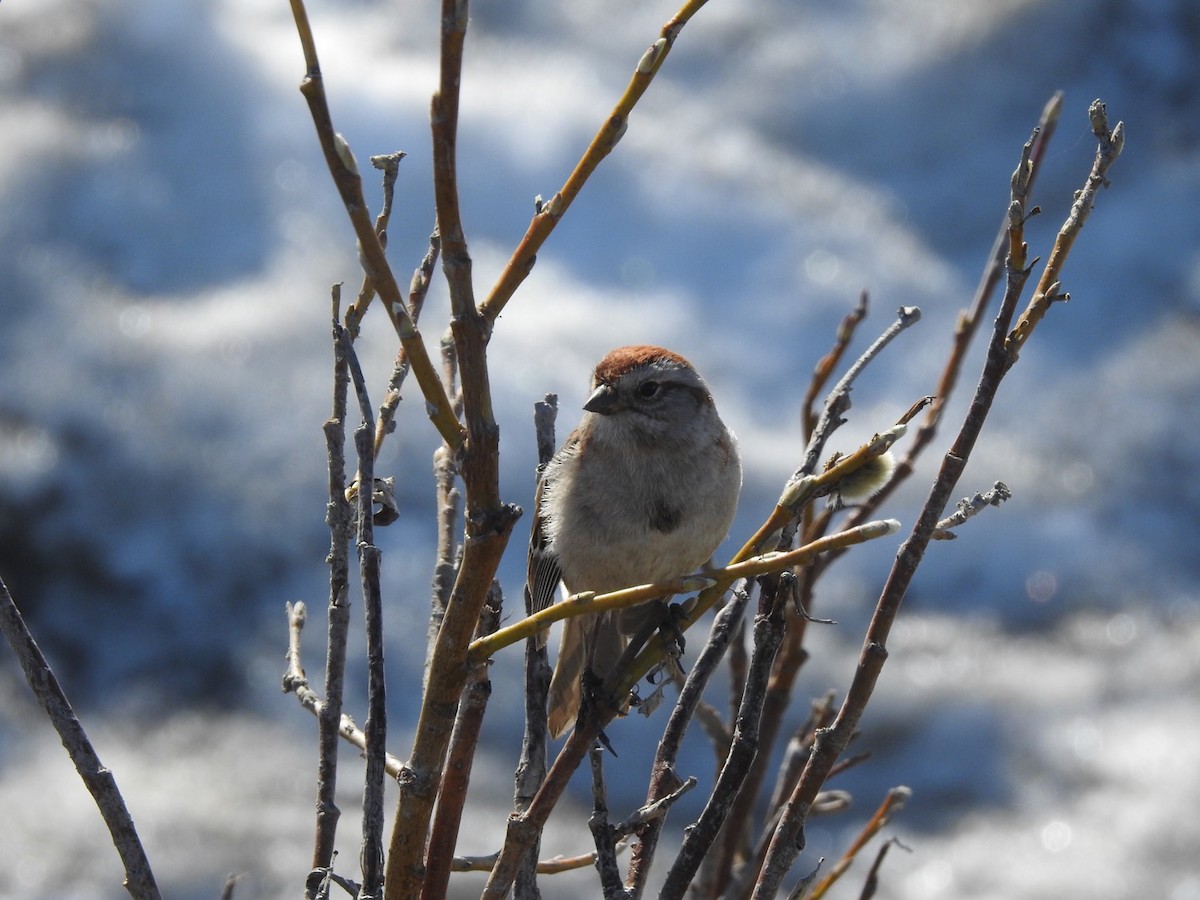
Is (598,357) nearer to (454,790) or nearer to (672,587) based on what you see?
(454,790)

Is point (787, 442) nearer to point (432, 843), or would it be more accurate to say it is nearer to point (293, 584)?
point (293, 584)

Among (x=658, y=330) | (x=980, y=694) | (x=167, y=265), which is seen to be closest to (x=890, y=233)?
(x=658, y=330)

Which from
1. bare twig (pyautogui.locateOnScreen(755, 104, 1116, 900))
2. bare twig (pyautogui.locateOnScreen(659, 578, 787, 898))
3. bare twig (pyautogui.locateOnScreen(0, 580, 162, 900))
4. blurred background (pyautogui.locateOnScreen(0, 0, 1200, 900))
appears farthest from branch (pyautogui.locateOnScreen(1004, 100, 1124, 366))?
blurred background (pyautogui.locateOnScreen(0, 0, 1200, 900))

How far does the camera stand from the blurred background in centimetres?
402

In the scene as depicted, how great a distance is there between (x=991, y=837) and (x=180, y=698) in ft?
8.46

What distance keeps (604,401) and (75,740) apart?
1432 millimetres

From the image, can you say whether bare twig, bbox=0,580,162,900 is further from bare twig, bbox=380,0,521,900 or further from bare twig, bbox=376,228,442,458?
bare twig, bbox=376,228,442,458

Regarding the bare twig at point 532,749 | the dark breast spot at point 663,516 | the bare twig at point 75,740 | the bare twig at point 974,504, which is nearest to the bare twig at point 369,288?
the bare twig at point 532,749

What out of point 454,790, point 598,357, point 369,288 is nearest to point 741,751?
point 454,790

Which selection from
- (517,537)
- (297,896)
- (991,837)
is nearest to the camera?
(297,896)

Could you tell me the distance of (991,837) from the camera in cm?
397

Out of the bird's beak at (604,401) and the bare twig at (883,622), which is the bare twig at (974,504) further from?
the bird's beak at (604,401)

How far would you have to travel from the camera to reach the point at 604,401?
2594 millimetres

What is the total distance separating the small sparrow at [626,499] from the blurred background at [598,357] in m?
1.41
